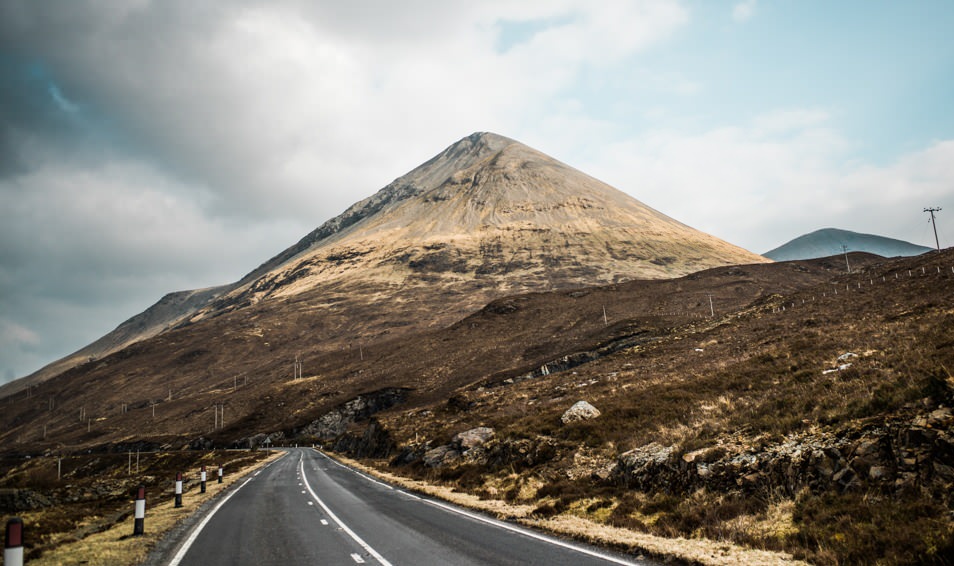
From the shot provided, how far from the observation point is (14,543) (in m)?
6.27

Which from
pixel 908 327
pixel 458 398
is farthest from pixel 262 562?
pixel 458 398

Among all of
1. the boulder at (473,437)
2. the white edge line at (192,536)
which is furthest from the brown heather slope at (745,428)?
the white edge line at (192,536)

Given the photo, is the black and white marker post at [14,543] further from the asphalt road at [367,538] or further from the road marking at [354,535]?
the road marking at [354,535]

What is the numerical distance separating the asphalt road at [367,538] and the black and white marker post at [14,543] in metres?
4.79

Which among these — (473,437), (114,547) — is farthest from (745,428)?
(114,547)

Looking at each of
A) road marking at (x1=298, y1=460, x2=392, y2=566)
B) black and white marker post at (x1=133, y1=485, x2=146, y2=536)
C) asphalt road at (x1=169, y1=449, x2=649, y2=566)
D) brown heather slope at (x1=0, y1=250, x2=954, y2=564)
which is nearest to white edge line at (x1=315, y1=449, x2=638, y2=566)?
asphalt road at (x1=169, y1=449, x2=649, y2=566)

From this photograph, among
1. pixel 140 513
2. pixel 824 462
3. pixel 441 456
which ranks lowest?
pixel 441 456

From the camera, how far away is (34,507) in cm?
3122

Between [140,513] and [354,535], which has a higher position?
[140,513]

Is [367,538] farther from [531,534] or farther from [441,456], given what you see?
[441,456]

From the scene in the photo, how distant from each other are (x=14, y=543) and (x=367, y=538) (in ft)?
24.3

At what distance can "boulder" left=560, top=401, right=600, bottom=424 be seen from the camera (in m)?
24.1

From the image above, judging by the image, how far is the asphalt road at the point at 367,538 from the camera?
989 cm

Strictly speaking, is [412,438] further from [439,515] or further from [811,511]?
[811,511]
